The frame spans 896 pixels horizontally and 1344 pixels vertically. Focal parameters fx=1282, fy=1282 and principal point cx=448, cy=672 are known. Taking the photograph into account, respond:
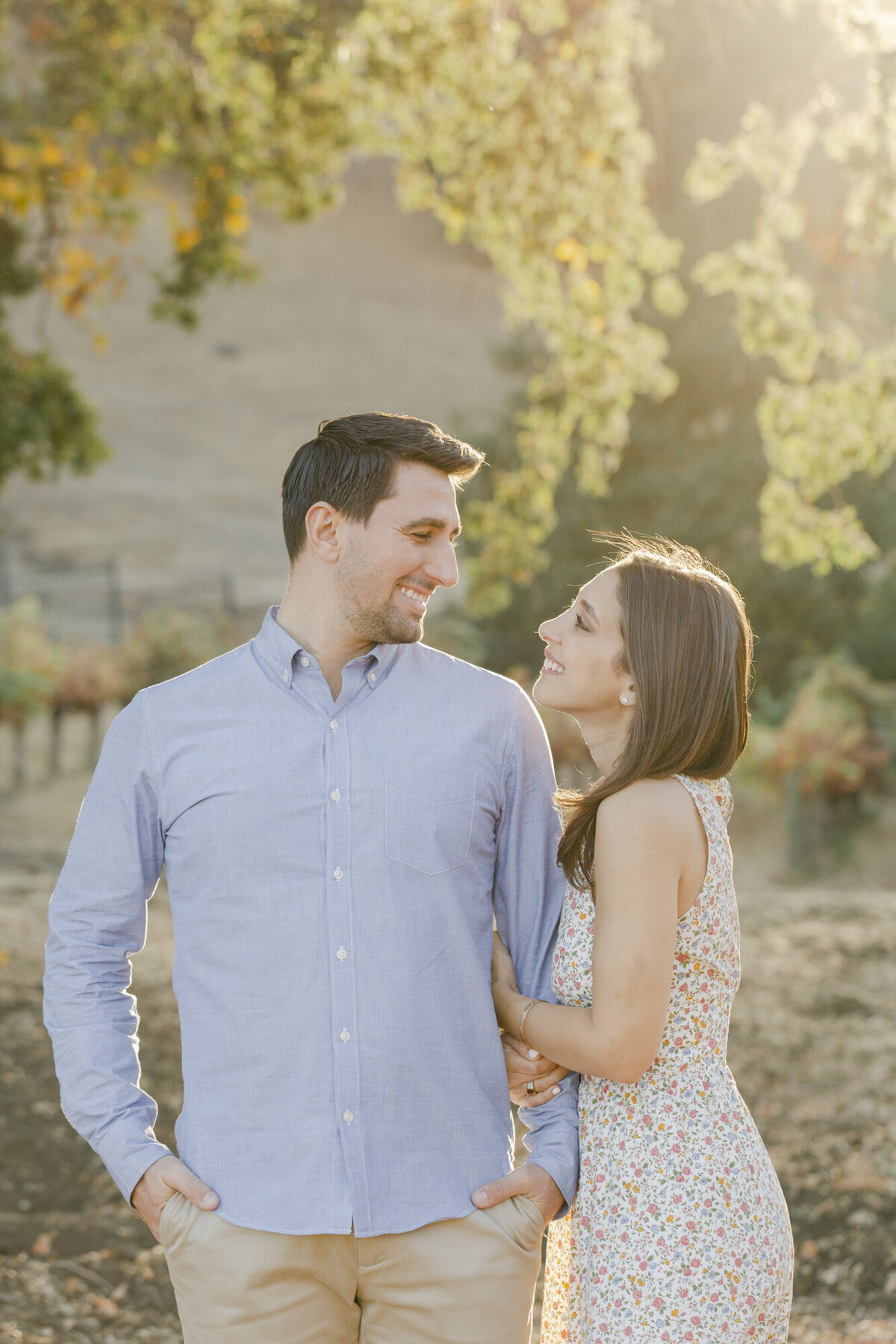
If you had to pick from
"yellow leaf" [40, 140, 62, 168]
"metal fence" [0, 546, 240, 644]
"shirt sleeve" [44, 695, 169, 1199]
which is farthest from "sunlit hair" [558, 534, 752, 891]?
"metal fence" [0, 546, 240, 644]

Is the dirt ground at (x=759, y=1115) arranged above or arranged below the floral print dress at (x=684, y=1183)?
below

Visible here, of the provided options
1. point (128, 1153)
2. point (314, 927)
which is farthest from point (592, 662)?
point (128, 1153)

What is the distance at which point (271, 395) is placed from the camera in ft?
71.2

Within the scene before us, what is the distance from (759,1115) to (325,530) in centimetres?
467

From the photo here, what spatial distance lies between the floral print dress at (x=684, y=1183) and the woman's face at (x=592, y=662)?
176 millimetres

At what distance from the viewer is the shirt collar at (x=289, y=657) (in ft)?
6.50

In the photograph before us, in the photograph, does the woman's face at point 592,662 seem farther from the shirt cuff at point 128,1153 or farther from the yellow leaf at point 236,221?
the yellow leaf at point 236,221

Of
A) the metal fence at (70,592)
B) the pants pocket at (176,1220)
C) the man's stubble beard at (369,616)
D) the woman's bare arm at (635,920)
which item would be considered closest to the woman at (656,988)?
the woman's bare arm at (635,920)

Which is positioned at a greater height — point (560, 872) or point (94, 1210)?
point (560, 872)

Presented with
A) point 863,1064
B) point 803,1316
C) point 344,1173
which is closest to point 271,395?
point 863,1064

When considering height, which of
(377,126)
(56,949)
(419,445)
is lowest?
(56,949)

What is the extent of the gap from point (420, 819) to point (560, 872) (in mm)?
324

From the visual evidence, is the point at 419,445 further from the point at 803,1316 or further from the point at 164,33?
the point at 164,33

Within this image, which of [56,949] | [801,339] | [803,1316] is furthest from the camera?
[801,339]
